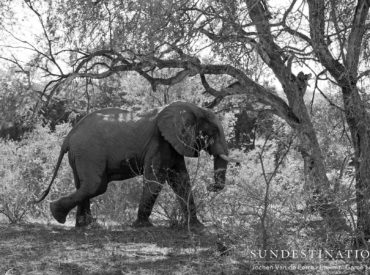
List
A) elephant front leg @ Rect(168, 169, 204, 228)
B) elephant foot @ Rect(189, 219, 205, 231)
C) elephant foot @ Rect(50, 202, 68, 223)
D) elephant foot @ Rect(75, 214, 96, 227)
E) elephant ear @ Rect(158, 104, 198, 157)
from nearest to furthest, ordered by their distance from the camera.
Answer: elephant foot @ Rect(189, 219, 205, 231)
elephant front leg @ Rect(168, 169, 204, 228)
elephant ear @ Rect(158, 104, 198, 157)
elephant foot @ Rect(50, 202, 68, 223)
elephant foot @ Rect(75, 214, 96, 227)

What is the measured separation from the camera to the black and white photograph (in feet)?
22.1

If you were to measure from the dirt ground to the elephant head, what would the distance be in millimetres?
1362

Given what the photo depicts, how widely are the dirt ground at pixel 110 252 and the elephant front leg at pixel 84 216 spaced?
11.9 inches

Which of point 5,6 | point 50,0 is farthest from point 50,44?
point 5,6

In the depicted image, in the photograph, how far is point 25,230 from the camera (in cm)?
1011

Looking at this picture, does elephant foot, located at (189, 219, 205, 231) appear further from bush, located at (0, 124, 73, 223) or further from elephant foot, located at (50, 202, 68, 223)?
bush, located at (0, 124, 73, 223)

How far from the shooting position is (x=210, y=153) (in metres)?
10.4

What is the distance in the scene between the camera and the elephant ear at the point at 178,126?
10.0m

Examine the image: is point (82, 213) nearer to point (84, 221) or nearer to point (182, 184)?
point (84, 221)

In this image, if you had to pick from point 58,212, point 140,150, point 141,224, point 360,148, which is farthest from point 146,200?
point 360,148

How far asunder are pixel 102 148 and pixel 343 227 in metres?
4.74

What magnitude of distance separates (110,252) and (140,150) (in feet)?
9.11

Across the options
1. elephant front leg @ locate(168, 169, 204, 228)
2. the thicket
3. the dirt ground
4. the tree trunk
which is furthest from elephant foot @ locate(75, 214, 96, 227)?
the tree trunk

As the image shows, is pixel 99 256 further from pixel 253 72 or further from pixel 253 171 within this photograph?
pixel 253 171
